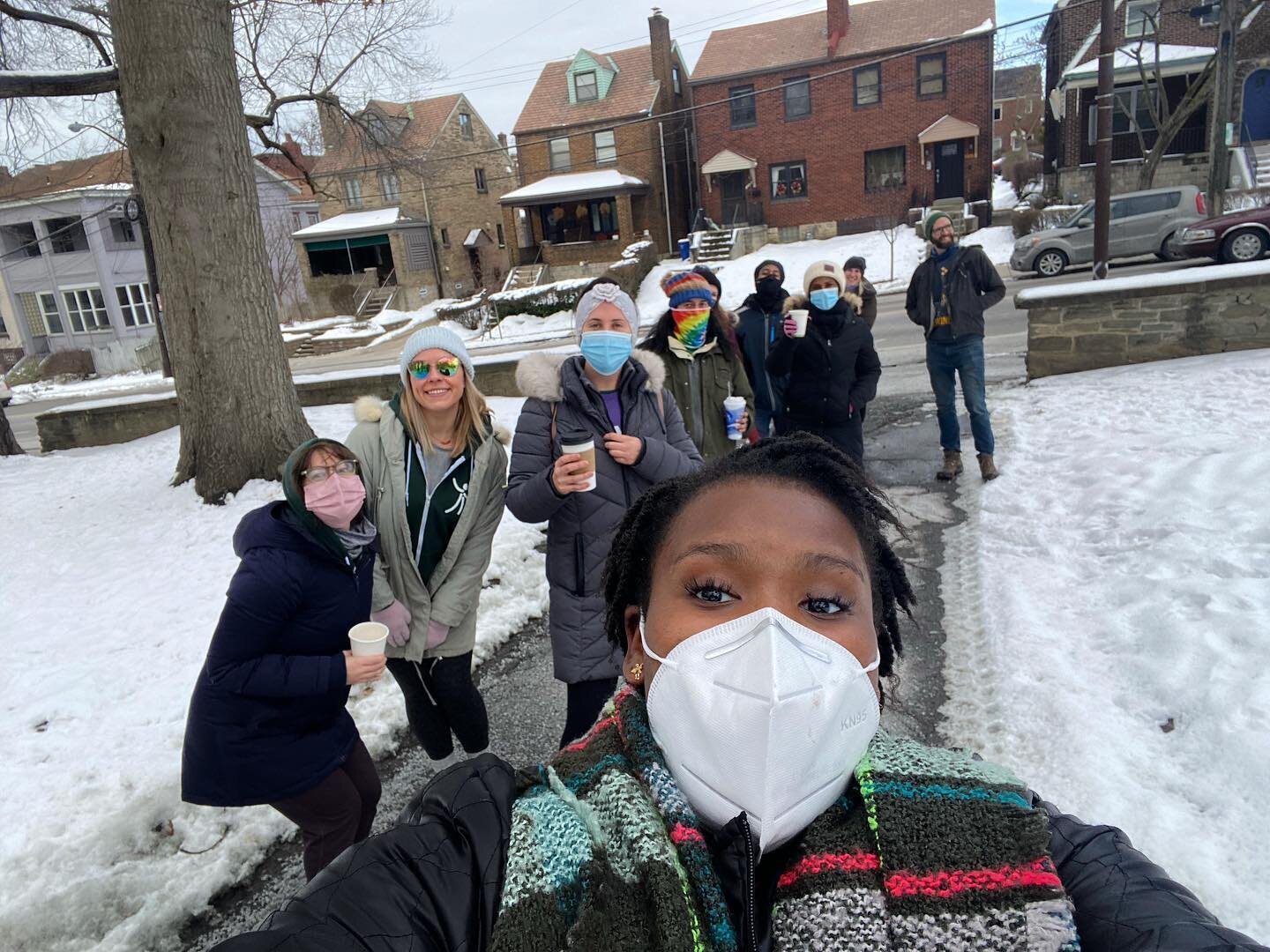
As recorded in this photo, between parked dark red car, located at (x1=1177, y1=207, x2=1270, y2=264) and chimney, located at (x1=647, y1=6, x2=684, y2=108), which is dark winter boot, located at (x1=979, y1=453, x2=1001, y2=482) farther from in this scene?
chimney, located at (x1=647, y1=6, x2=684, y2=108)

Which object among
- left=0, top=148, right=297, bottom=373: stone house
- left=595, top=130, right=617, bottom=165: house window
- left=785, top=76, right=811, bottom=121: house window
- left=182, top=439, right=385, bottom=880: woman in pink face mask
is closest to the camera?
left=182, top=439, right=385, bottom=880: woman in pink face mask

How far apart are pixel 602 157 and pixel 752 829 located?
1471 inches

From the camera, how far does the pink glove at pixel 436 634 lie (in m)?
3.11

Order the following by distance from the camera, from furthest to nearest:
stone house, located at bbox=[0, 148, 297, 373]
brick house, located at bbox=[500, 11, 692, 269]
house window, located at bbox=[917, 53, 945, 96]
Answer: stone house, located at bbox=[0, 148, 297, 373] → brick house, located at bbox=[500, 11, 692, 269] → house window, located at bbox=[917, 53, 945, 96]

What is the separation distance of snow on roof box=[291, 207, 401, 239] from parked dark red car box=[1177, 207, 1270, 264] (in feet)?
107

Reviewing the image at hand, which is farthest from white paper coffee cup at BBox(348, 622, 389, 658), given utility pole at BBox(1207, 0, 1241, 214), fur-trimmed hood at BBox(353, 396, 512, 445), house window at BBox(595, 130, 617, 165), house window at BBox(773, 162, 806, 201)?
house window at BBox(595, 130, 617, 165)

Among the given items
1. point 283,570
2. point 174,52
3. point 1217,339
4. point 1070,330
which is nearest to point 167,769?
point 283,570

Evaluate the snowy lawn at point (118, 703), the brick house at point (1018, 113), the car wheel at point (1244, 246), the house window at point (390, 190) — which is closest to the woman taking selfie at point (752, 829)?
the snowy lawn at point (118, 703)

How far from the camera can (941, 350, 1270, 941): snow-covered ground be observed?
105 inches

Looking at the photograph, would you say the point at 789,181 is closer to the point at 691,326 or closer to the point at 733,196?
the point at 733,196

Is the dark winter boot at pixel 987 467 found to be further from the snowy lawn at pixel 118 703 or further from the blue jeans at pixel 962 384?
the snowy lawn at pixel 118 703

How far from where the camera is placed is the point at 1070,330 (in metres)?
8.25

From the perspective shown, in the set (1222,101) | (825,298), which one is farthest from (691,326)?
(1222,101)

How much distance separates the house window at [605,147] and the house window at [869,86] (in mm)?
10940
